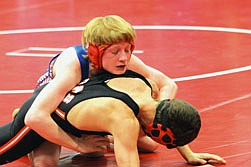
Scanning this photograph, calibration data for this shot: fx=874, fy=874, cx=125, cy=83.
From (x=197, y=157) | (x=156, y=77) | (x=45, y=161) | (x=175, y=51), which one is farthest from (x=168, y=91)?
(x=175, y=51)

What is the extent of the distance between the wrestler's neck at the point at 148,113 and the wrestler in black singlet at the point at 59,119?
0.13ft

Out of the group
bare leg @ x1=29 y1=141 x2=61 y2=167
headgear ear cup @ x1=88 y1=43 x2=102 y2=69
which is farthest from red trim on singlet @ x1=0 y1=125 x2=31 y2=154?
headgear ear cup @ x1=88 y1=43 x2=102 y2=69

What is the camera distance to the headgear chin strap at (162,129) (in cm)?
459

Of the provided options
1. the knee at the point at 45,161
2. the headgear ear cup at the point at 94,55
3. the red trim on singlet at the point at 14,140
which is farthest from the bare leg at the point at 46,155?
the headgear ear cup at the point at 94,55

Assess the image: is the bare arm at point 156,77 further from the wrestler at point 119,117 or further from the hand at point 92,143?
the hand at point 92,143

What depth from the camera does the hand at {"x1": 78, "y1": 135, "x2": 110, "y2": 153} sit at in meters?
4.81

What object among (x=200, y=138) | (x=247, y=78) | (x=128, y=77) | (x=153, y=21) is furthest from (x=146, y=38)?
(x=128, y=77)

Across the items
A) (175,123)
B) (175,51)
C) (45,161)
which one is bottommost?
(175,51)

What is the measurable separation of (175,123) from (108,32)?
1.99ft

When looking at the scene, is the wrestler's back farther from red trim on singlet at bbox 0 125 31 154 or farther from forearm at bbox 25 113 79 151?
red trim on singlet at bbox 0 125 31 154

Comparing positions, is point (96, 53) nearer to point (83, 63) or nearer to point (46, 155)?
point (83, 63)

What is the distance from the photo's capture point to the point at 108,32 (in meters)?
4.68

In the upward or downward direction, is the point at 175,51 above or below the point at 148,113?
below

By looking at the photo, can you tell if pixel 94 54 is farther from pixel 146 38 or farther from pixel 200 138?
pixel 146 38
